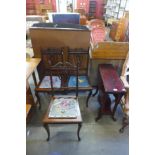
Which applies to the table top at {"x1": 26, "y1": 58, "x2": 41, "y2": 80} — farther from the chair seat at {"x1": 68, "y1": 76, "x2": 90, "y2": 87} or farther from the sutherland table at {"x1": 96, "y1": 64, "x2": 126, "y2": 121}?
the sutherland table at {"x1": 96, "y1": 64, "x2": 126, "y2": 121}

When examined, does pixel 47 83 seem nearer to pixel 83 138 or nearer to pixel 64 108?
pixel 64 108

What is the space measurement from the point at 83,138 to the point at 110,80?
81 centimetres

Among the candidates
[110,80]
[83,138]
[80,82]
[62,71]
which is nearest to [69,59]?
[80,82]

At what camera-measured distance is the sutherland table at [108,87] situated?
1733mm

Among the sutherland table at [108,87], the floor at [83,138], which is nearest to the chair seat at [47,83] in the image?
the floor at [83,138]

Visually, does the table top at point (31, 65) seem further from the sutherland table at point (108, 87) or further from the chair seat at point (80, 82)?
the sutherland table at point (108, 87)

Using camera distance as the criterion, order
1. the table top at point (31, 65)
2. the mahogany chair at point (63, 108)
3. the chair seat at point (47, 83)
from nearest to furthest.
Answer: the mahogany chair at point (63, 108) < the table top at point (31, 65) < the chair seat at point (47, 83)

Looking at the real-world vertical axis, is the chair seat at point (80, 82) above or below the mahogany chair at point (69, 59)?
below

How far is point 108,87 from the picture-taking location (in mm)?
1765

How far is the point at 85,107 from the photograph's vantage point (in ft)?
7.43
